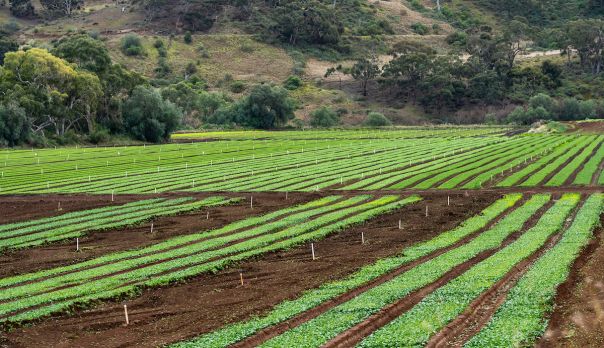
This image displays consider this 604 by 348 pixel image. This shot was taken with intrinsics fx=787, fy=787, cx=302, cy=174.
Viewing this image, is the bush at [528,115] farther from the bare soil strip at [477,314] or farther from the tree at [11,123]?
the bare soil strip at [477,314]

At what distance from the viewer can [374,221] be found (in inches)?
2056

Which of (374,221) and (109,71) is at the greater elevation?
(109,71)

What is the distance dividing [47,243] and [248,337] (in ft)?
82.9

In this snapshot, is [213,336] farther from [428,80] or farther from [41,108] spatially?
[428,80]

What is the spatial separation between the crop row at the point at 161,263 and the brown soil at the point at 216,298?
1.12m

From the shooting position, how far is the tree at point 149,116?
13612cm

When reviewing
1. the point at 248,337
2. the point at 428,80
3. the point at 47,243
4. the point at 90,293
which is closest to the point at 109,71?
the point at 428,80

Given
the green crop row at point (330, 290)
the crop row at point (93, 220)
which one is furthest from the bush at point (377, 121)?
the green crop row at point (330, 290)

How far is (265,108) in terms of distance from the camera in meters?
168

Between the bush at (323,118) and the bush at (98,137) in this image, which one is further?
the bush at (323,118)

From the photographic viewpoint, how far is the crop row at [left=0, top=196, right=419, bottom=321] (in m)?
33.4

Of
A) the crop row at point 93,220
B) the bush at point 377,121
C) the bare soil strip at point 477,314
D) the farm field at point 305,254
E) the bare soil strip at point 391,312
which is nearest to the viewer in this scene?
the bare soil strip at point 477,314

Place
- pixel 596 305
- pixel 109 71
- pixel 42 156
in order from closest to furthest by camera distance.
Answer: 1. pixel 596 305
2. pixel 42 156
3. pixel 109 71

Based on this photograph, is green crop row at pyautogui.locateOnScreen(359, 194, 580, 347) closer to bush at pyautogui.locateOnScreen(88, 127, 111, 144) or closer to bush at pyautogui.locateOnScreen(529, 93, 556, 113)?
bush at pyautogui.locateOnScreen(88, 127, 111, 144)
